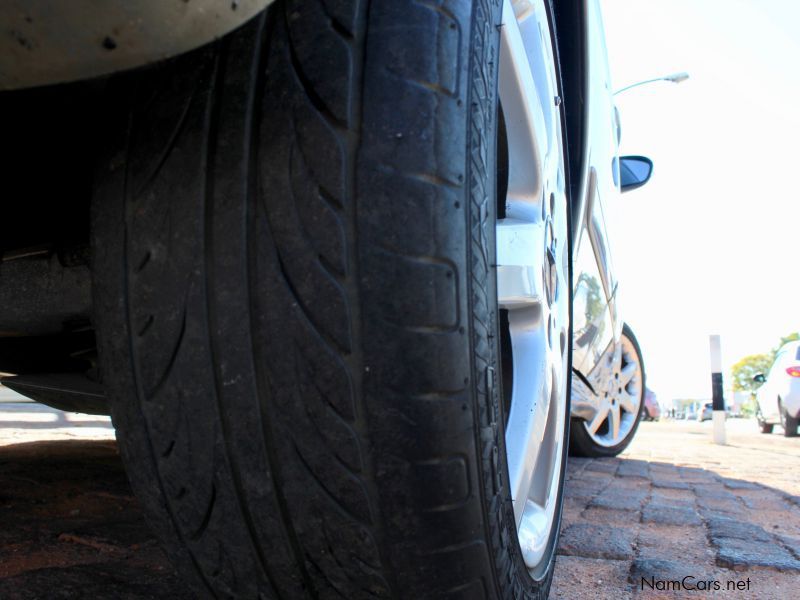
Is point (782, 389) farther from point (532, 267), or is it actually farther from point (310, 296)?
point (310, 296)

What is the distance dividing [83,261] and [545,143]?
93cm

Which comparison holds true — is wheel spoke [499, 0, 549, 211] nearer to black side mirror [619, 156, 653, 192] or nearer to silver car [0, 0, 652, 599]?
silver car [0, 0, 652, 599]

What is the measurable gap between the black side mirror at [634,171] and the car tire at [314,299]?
2928 millimetres

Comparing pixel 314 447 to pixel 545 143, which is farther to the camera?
pixel 545 143

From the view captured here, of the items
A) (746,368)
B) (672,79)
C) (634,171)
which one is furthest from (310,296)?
(746,368)

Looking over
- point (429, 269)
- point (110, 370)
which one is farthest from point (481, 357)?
point (110, 370)

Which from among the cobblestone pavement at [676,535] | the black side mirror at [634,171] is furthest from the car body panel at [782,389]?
the black side mirror at [634,171]

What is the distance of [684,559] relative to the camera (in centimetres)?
165

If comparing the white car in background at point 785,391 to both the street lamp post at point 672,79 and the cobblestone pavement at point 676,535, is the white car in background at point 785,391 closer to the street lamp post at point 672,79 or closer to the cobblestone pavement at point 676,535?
the street lamp post at point 672,79

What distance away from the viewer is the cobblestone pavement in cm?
146

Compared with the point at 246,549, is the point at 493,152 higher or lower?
higher

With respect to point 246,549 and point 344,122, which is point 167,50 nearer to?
point 344,122

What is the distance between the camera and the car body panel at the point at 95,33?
1.82ft

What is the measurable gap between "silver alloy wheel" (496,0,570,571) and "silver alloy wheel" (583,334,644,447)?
188 centimetres
